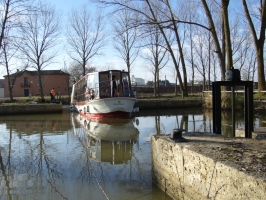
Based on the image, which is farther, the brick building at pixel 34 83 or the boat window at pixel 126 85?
the brick building at pixel 34 83

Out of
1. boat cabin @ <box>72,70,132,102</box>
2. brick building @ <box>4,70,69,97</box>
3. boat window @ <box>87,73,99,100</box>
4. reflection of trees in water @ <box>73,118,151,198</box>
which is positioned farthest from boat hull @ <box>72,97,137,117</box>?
brick building @ <box>4,70,69,97</box>

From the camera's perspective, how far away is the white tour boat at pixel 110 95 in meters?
16.5

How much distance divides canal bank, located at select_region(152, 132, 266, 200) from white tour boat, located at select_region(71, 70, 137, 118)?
11349 mm

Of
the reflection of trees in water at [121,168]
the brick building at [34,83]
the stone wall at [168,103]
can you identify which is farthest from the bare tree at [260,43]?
the brick building at [34,83]

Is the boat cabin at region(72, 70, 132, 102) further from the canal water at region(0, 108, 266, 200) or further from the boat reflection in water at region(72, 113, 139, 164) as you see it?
the canal water at region(0, 108, 266, 200)

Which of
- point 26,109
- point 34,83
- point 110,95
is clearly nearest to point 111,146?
point 110,95

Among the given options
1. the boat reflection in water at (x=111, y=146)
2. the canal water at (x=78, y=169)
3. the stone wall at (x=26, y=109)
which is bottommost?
the canal water at (x=78, y=169)

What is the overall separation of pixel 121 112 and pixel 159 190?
12006mm

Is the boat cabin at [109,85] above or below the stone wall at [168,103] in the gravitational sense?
above

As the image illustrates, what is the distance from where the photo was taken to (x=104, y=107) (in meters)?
16.7

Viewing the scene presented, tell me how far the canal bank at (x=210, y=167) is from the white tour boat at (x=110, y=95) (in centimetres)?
1135

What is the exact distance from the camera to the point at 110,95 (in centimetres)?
1697

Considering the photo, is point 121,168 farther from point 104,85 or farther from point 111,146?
point 104,85

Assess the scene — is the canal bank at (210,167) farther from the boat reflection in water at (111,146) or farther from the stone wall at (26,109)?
the stone wall at (26,109)
